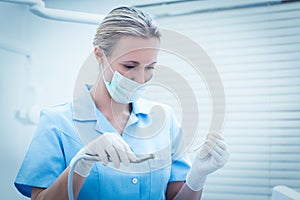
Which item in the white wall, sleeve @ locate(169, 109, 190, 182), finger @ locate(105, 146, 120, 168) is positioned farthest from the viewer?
the white wall

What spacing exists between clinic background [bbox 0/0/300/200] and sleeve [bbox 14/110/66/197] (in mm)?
288

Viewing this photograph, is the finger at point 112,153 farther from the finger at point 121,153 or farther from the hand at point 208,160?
the hand at point 208,160

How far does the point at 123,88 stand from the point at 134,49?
11 cm

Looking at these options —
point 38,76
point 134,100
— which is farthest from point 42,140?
point 38,76

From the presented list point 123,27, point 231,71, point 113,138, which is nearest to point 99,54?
point 123,27

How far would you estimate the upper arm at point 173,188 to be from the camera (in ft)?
3.18

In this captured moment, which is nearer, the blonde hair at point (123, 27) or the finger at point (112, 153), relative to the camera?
the finger at point (112, 153)

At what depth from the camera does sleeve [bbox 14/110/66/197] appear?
793 mm

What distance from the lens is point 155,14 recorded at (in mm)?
1285

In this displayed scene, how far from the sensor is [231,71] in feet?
4.11

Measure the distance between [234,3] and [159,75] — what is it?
442 millimetres

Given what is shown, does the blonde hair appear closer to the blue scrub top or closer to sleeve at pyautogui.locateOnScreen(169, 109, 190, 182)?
the blue scrub top

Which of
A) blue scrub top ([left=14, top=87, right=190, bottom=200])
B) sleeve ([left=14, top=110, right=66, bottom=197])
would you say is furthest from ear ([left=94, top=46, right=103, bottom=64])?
sleeve ([left=14, top=110, right=66, bottom=197])

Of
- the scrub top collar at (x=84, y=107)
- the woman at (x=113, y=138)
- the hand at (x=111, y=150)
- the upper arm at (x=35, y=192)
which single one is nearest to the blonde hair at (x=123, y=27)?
the woman at (x=113, y=138)
